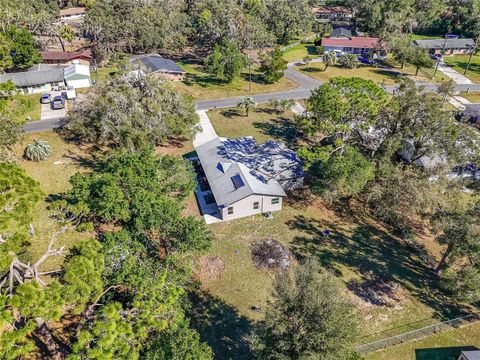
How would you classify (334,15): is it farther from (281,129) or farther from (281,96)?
(281,129)

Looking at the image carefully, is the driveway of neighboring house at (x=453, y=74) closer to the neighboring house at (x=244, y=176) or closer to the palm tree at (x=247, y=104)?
the palm tree at (x=247, y=104)

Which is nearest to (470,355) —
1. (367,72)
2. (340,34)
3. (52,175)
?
(52,175)

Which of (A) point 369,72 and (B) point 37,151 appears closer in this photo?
(B) point 37,151

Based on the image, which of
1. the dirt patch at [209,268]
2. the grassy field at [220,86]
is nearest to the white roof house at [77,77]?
the grassy field at [220,86]

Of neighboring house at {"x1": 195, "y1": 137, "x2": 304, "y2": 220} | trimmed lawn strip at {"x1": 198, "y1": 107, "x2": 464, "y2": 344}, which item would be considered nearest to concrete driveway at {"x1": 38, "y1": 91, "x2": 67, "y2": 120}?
neighboring house at {"x1": 195, "y1": 137, "x2": 304, "y2": 220}

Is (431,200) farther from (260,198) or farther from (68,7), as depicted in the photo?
(68,7)
